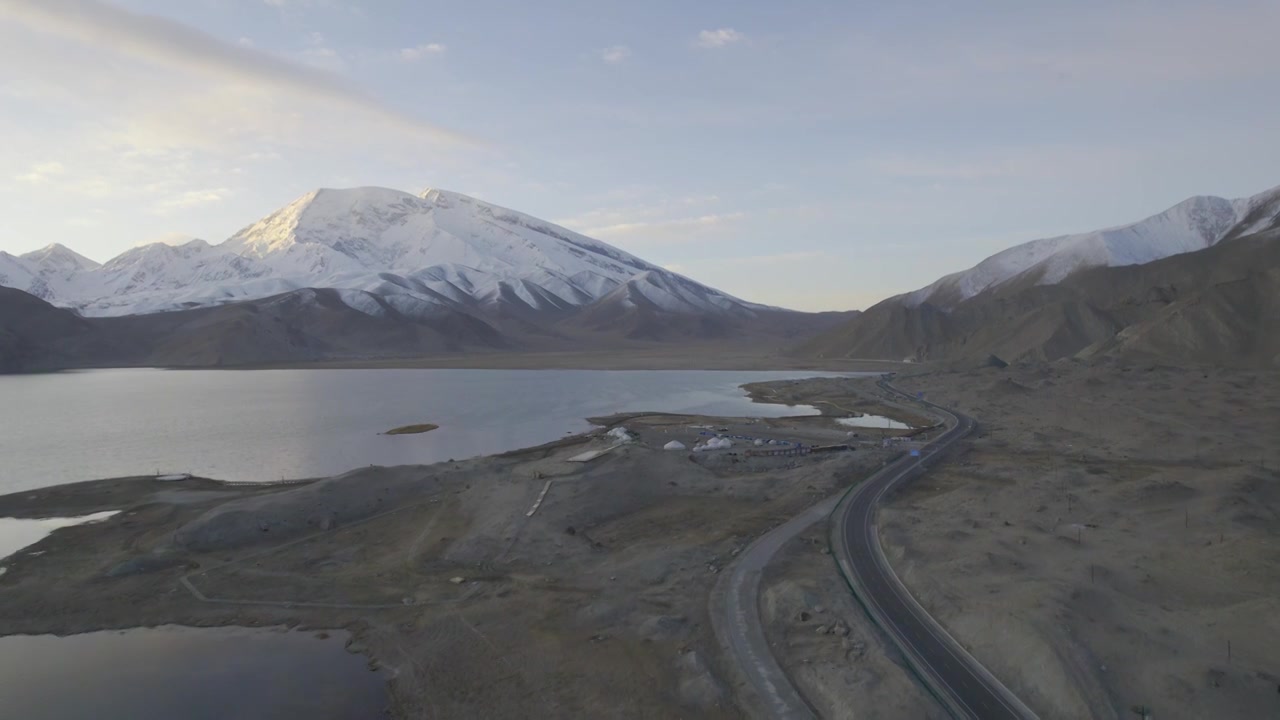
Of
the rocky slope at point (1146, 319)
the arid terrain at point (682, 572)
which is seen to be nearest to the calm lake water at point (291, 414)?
the arid terrain at point (682, 572)

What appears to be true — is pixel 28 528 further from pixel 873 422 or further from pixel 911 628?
pixel 873 422

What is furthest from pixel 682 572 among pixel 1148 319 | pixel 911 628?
pixel 1148 319

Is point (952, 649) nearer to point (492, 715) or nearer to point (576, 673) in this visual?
point (576, 673)

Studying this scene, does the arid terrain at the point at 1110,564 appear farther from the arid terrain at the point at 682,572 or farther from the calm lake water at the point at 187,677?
the calm lake water at the point at 187,677

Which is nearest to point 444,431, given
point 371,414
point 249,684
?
point 371,414

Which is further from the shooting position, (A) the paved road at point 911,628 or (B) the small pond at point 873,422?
(B) the small pond at point 873,422
